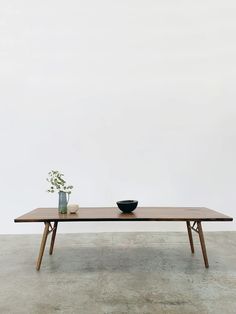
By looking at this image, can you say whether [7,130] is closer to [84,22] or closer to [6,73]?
[6,73]

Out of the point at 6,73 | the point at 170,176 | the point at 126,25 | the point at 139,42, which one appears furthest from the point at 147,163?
the point at 6,73

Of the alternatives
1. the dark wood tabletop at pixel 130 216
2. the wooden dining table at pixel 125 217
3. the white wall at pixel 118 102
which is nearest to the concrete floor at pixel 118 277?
the wooden dining table at pixel 125 217

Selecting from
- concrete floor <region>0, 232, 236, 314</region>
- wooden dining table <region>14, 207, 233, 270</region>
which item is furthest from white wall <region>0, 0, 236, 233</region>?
wooden dining table <region>14, 207, 233, 270</region>

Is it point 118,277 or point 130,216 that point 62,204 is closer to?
point 130,216

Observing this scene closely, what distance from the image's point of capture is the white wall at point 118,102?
4082 millimetres

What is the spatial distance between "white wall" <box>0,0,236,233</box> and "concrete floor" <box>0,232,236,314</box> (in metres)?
0.78

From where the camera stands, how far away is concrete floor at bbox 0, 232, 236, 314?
197cm

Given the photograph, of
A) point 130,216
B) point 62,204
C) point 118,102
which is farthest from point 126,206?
point 118,102

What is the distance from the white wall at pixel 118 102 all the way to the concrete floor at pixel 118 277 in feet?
2.55

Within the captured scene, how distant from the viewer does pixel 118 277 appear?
2465mm

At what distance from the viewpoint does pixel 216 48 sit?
412 centimetres

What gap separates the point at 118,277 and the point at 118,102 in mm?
2424

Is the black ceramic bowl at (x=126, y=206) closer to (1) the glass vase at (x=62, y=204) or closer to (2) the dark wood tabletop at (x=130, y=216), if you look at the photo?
(2) the dark wood tabletop at (x=130, y=216)

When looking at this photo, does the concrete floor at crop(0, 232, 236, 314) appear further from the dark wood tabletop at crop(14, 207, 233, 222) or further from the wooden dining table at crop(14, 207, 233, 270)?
the dark wood tabletop at crop(14, 207, 233, 222)
